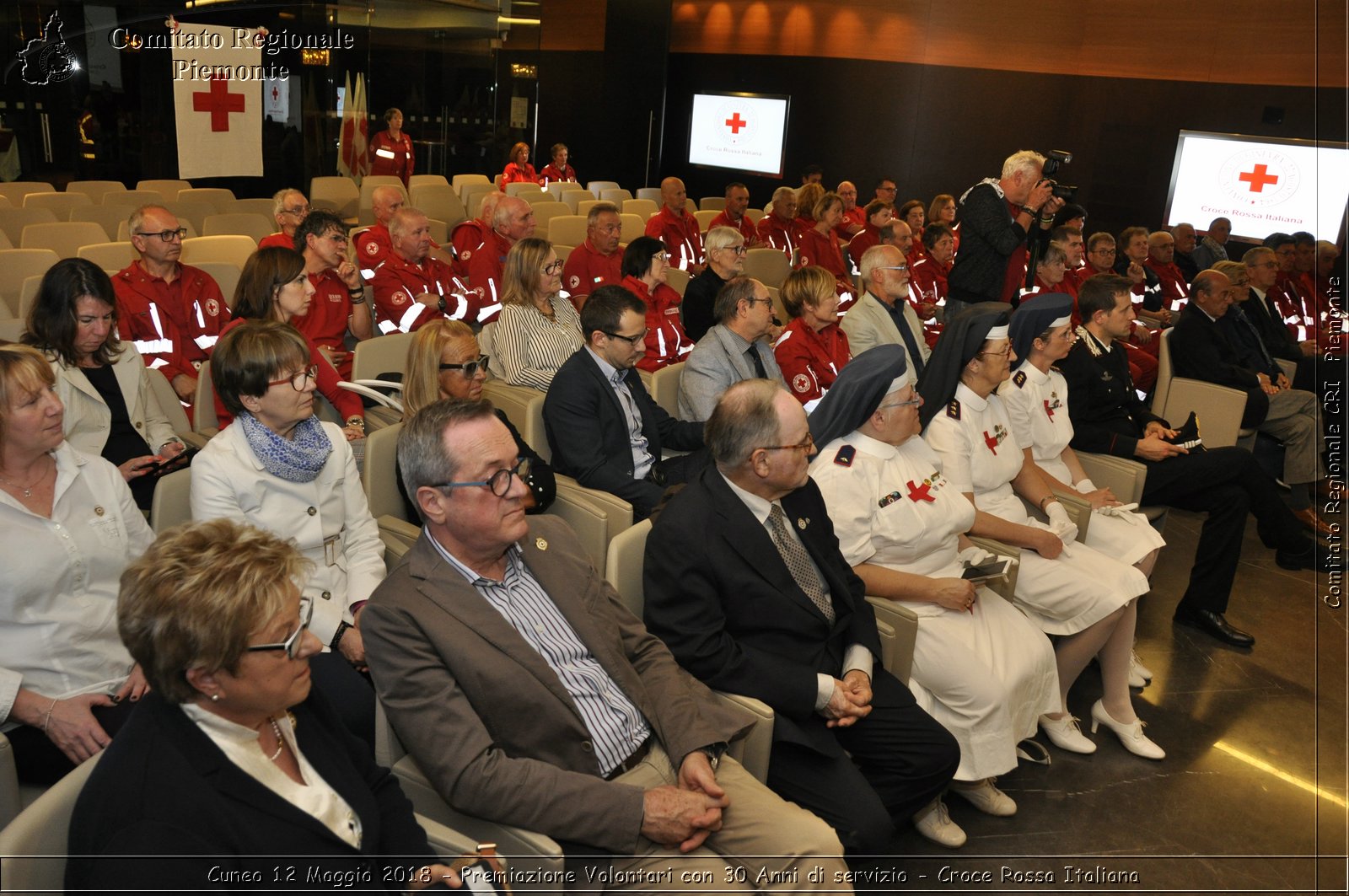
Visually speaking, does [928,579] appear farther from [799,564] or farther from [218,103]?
[218,103]

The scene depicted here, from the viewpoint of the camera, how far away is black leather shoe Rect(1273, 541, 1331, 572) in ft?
17.0

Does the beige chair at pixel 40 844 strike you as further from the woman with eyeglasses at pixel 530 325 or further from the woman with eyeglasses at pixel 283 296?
the woman with eyeglasses at pixel 530 325

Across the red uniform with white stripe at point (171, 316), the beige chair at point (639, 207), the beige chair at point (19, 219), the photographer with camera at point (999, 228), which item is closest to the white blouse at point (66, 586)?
the red uniform with white stripe at point (171, 316)

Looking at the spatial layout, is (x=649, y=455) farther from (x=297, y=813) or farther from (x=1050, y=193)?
(x=1050, y=193)

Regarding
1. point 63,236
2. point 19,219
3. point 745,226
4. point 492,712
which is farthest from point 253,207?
point 492,712

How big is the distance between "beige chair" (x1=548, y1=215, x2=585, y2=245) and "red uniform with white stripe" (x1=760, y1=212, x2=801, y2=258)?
205cm

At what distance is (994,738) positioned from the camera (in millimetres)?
2955

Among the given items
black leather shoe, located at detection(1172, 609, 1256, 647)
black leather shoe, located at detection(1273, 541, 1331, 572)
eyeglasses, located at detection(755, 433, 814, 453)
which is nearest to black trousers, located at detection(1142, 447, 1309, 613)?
black leather shoe, located at detection(1172, 609, 1256, 647)

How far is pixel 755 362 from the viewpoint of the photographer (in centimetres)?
441

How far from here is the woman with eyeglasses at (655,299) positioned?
5.46 meters

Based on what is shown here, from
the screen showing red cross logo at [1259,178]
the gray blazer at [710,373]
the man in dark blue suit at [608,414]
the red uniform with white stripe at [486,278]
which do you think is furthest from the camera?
the screen showing red cross logo at [1259,178]

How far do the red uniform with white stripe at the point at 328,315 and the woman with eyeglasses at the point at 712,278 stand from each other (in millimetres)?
2034

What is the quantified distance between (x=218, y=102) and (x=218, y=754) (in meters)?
9.07

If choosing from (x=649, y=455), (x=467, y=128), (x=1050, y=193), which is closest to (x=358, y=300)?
(x=649, y=455)
